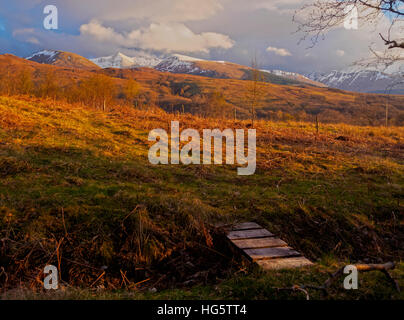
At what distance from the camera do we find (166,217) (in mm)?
5746

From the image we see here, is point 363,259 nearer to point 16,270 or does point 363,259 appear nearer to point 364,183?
point 364,183

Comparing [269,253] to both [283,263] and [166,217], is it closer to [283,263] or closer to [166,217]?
[283,263]

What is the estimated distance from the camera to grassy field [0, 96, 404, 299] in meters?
4.03

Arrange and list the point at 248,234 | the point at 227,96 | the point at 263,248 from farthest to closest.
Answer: the point at 227,96 → the point at 248,234 → the point at 263,248

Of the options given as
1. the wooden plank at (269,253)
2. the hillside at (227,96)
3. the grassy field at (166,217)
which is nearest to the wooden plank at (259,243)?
the wooden plank at (269,253)

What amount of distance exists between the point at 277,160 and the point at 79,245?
870cm

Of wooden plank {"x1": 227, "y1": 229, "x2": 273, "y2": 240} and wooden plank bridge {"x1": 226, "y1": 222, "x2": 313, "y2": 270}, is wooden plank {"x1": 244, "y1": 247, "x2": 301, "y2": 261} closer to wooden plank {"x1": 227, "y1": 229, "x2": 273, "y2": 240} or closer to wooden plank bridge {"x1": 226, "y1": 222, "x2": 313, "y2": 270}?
wooden plank bridge {"x1": 226, "y1": 222, "x2": 313, "y2": 270}

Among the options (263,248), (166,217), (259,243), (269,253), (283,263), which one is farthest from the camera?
(166,217)

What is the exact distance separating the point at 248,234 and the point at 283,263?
1228 millimetres

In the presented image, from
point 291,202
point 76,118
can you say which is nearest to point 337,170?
point 291,202

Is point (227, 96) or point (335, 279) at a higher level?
point (227, 96)

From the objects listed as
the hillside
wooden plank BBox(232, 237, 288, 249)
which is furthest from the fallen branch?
the hillside

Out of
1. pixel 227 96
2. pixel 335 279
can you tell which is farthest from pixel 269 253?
pixel 227 96

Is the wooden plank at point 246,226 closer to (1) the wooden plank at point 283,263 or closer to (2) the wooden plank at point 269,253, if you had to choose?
(2) the wooden plank at point 269,253
